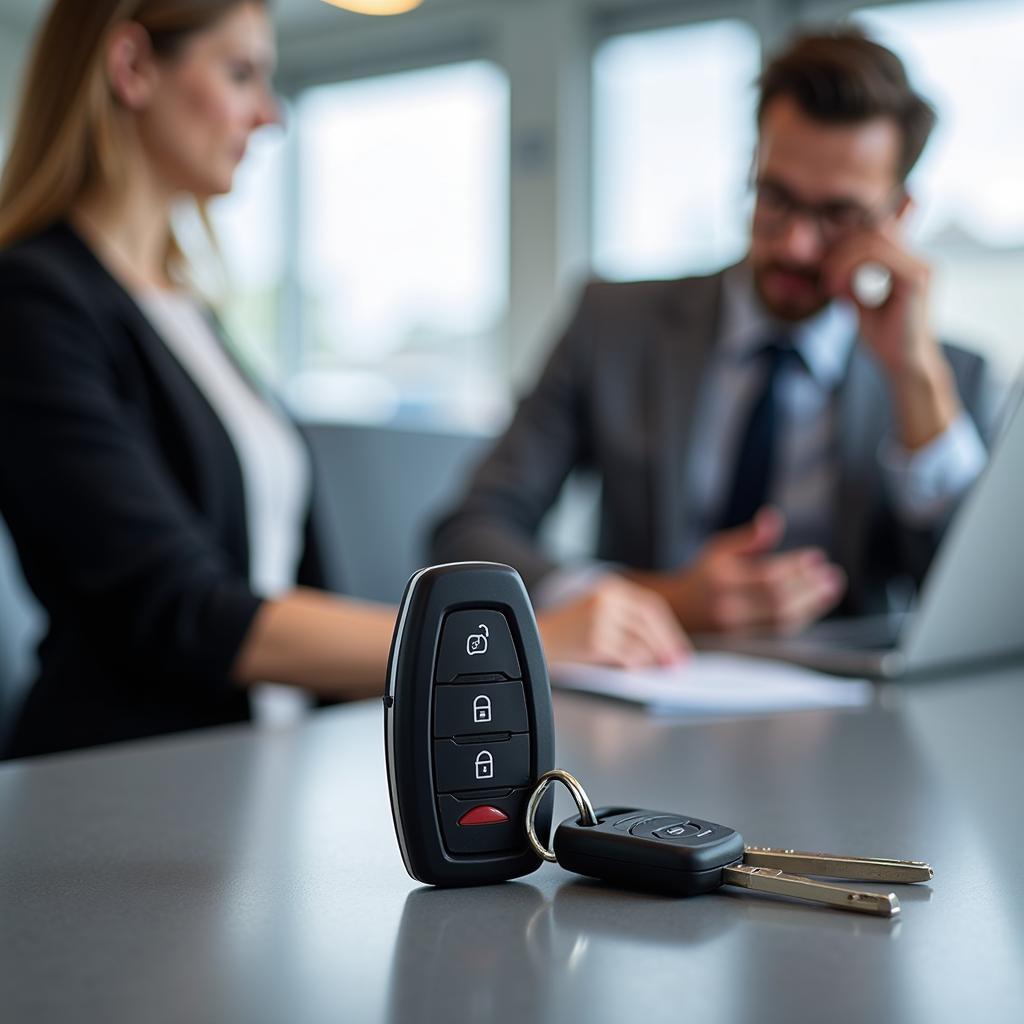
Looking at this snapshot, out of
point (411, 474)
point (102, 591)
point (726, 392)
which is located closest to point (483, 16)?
point (411, 474)

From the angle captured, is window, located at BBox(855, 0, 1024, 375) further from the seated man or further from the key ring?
the key ring

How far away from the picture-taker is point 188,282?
1640 millimetres

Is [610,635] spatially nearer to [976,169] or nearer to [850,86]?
[850,86]

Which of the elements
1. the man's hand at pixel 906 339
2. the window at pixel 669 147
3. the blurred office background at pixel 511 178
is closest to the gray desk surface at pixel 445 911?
the man's hand at pixel 906 339

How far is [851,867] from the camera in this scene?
1.43ft

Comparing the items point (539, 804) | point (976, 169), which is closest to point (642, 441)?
point (539, 804)

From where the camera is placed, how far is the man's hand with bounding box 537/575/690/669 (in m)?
0.98

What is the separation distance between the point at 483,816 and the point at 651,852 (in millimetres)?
61

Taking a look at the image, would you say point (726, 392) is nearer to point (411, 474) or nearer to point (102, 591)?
point (411, 474)

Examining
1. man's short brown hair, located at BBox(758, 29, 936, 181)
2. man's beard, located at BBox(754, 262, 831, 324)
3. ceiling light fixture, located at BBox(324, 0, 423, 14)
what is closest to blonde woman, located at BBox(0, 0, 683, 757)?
man's beard, located at BBox(754, 262, 831, 324)

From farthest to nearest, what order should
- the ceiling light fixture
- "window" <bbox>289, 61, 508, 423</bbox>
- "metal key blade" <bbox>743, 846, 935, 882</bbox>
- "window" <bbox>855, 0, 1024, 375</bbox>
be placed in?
"window" <bbox>289, 61, 508, 423</bbox> → "window" <bbox>855, 0, 1024, 375</bbox> → the ceiling light fixture → "metal key blade" <bbox>743, 846, 935, 882</bbox>

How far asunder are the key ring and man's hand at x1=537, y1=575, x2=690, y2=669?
0.53 m

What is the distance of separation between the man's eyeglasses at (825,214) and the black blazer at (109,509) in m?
0.79

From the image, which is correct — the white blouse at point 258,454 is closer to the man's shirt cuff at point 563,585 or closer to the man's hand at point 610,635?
the man's shirt cuff at point 563,585
